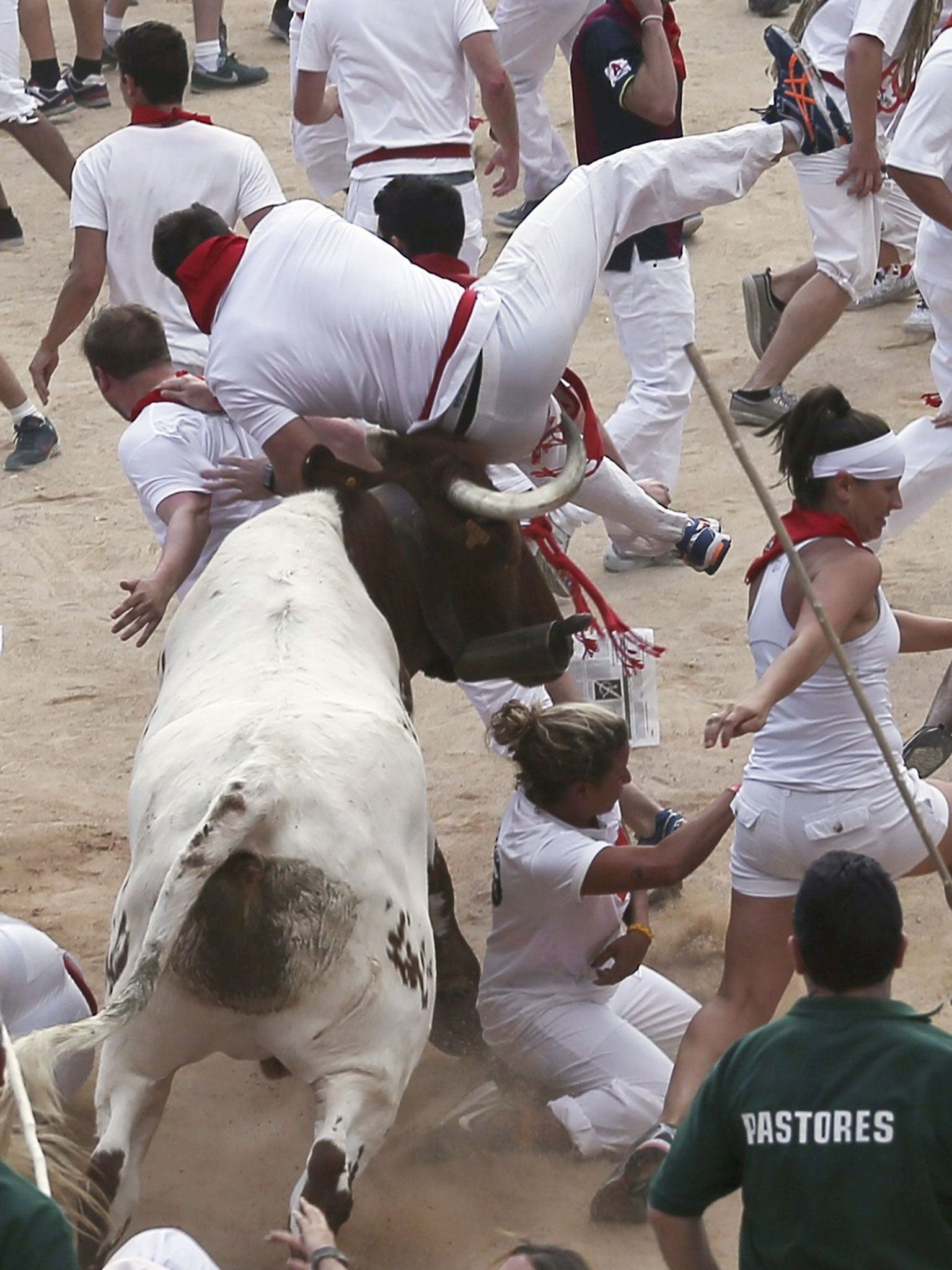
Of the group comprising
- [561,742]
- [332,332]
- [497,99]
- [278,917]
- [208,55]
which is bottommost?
[208,55]

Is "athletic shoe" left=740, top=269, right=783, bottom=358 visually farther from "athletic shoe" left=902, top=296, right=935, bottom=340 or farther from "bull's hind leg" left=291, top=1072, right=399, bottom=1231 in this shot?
"bull's hind leg" left=291, top=1072, right=399, bottom=1231

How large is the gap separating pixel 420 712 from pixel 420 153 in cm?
224

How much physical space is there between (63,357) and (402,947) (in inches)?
275

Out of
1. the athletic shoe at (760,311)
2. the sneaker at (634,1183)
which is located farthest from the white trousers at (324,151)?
the sneaker at (634,1183)

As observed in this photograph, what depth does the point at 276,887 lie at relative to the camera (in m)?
3.56

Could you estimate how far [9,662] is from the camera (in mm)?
7387

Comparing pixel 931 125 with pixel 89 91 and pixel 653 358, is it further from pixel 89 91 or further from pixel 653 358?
pixel 89 91

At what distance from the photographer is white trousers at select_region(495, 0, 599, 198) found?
8.95 m

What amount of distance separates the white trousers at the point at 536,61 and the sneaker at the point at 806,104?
113cm

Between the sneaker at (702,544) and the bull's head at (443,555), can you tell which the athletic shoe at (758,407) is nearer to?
the sneaker at (702,544)

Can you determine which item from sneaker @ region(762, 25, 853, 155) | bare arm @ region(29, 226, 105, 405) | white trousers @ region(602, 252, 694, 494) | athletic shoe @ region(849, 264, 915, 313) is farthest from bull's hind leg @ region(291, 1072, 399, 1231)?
athletic shoe @ region(849, 264, 915, 313)

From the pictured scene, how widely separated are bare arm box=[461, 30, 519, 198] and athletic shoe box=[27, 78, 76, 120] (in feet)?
16.6

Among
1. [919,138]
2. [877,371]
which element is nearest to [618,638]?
[919,138]

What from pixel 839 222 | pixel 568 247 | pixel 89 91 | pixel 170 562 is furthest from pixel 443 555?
pixel 89 91
